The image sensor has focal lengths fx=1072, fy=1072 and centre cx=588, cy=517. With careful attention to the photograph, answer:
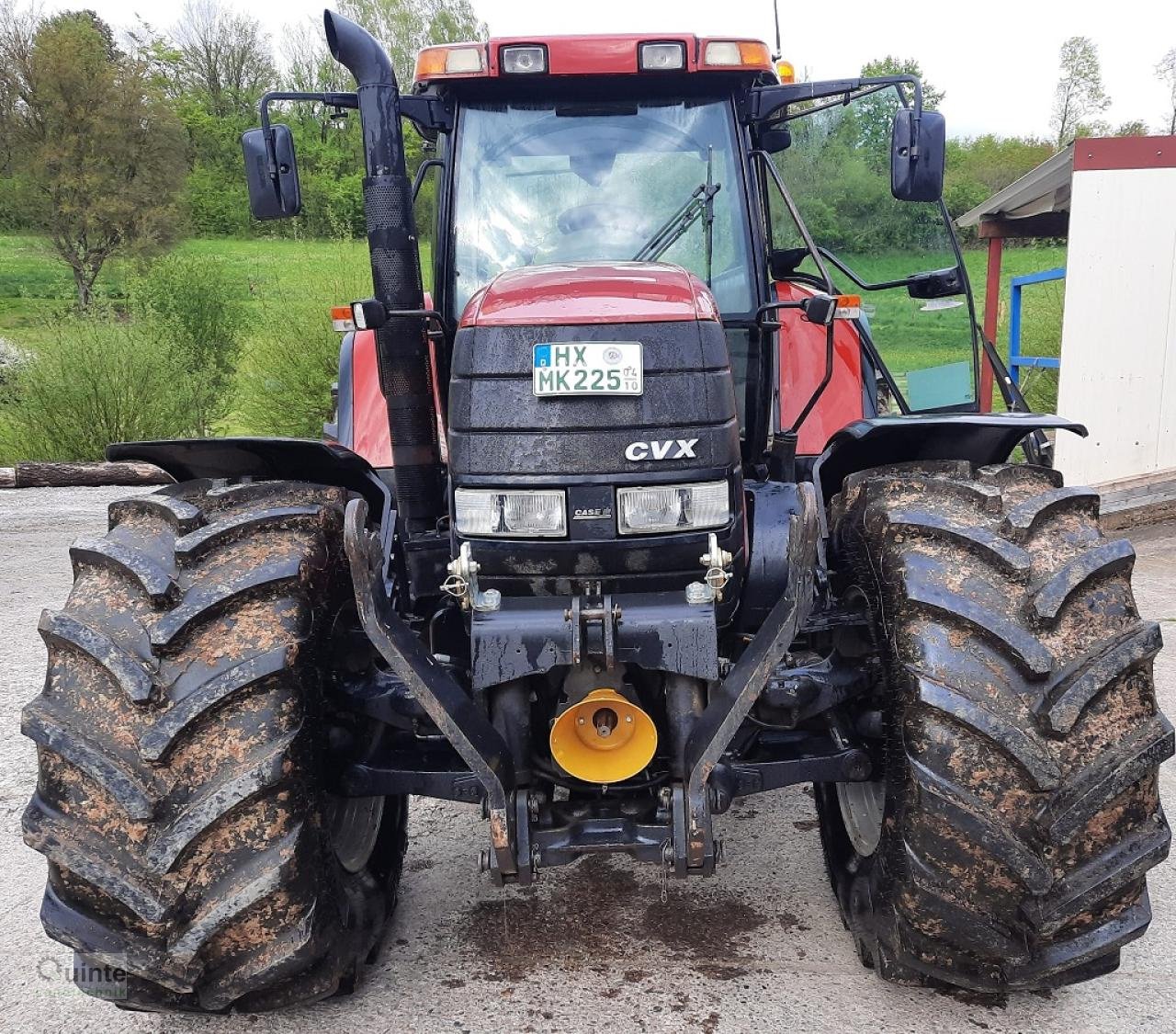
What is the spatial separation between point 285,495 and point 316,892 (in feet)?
3.04

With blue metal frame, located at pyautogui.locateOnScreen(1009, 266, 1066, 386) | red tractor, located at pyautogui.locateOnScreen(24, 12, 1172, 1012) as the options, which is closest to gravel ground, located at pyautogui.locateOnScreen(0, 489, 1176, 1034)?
red tractor, located at pyautogui.locateOnScreen(24, 12, 1172, 1012)

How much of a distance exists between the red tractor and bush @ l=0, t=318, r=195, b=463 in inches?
339

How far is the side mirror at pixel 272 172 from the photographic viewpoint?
10.6 feet

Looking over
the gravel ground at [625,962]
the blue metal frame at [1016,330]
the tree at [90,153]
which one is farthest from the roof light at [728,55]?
the tree at [90,153]

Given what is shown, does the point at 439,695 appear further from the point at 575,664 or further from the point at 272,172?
the point at 272,172

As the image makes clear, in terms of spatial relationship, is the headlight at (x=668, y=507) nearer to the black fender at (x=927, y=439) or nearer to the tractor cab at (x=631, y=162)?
the black fender at (x=927, y=439)

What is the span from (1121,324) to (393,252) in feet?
21.9

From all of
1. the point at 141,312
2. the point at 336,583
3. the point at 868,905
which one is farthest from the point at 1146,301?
the point at 141,312

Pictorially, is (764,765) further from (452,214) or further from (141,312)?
(141,312)

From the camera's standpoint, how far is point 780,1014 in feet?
8.45

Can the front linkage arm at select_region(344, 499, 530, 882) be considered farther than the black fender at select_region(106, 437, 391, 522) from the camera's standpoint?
No

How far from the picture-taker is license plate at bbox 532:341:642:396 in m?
2.37

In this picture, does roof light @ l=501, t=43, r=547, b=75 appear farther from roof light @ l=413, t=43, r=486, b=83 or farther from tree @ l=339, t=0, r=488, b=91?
tree @ l=339, t=0, r=488, b=91

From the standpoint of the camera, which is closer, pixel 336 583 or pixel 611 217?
pixel 336 583
